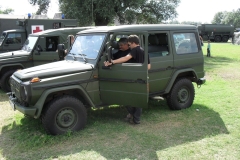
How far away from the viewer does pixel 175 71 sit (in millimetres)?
5859

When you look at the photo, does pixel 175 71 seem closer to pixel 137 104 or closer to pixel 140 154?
pixel 137 104

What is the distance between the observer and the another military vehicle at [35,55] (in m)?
7.98

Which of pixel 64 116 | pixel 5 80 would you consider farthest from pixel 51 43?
pixel 64 116

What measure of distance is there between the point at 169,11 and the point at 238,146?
18.4 metres

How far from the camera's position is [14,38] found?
10195 millimetres

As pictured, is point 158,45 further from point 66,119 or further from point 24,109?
point 24,109

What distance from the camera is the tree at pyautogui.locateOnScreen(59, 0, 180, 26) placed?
17531 mm

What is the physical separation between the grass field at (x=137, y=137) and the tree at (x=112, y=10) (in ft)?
40.9

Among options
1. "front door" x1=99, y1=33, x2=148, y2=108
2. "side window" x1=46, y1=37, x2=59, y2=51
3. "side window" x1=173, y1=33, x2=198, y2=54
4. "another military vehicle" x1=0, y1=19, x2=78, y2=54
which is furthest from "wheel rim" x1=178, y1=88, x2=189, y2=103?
"another military vehicle" x1=0, y1=19, x2=78, y2=54

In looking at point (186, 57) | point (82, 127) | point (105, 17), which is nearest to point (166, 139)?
point (82, 127)

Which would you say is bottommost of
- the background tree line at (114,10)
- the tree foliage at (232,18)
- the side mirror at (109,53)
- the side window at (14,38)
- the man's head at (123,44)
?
the side mirror at (109,53)

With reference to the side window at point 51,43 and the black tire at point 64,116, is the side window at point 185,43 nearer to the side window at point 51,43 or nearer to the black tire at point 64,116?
the black tire at point 64,116

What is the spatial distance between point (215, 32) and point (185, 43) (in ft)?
114

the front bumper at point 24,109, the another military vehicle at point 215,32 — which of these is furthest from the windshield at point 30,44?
the another military vehicle at point 215,32
